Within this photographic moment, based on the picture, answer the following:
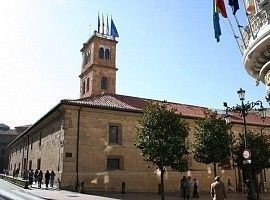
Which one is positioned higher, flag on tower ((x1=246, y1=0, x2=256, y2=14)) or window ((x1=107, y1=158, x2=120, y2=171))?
flag on tower ((x1=246, y1=0, x2=256, y2=14))

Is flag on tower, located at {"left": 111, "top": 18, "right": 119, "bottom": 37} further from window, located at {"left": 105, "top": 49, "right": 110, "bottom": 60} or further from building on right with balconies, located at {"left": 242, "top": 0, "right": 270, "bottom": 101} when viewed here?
building on right with balconies, located at {"left": 242, "top": 0, "right": 270, "bottom": 101}

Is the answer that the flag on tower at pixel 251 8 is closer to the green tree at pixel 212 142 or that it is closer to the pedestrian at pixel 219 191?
the pedestrian at pixel 219 191

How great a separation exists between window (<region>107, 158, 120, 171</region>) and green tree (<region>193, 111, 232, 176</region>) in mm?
6644

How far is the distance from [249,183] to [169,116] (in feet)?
21.9

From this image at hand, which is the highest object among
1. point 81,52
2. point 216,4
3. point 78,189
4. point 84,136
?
point 81,52

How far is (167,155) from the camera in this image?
21500 millimetres

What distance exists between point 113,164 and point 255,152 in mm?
11658

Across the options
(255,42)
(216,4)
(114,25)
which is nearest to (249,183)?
(255,42)

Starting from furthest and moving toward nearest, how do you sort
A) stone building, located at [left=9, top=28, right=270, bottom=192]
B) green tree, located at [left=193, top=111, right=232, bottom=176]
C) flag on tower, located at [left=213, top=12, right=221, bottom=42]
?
1. stone building, located at [left=9, top=28, right=270, bottom=192]
2. green tree, located at [left=193, top=111, right=232, bottom=176]
3. flag on tower, located at [left=213, top=12, right=221, bottom=42]

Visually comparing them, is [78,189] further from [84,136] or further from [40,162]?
[40,162]

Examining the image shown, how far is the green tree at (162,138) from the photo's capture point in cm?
2153

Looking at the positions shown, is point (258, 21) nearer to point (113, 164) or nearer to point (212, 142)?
point (212, 142)

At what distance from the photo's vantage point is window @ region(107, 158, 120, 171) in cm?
2820

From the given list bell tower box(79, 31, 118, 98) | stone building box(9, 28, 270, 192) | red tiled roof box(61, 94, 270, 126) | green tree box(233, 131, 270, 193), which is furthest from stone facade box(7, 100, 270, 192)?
bell tower box(79, 31, 118, 98)
